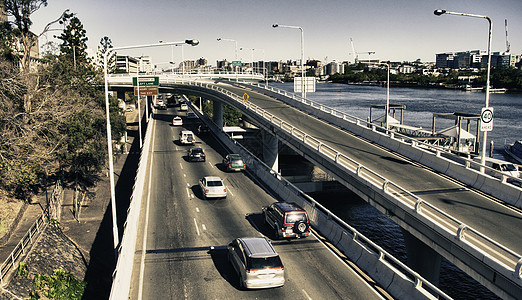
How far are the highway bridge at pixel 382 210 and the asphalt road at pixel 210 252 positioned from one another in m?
0.09

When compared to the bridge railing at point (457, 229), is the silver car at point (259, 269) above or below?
below

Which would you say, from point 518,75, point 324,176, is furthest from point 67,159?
point 518,75

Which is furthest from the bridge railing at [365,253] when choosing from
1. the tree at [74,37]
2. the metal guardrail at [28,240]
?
the tree at [74,37]

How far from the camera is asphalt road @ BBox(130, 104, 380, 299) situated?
16.9m

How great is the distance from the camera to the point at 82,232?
3578cm

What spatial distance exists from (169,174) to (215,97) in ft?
96.1

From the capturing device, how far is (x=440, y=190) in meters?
23.1

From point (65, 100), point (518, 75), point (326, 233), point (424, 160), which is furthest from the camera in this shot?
point (518, 75)

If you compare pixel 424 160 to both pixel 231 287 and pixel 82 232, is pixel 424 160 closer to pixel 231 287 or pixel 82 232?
pixel 231 287

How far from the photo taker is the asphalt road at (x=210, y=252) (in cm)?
1692

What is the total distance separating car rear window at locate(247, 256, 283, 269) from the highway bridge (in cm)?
123

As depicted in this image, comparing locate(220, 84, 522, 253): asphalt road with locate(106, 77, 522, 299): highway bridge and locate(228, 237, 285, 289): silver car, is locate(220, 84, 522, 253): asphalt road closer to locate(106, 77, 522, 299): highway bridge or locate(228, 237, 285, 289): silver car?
locate(106, 77, 522, 299): highway bridge

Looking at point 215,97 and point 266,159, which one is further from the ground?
point 215,97

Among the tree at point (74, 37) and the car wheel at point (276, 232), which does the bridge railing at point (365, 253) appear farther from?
the tree at point (74, 37)
